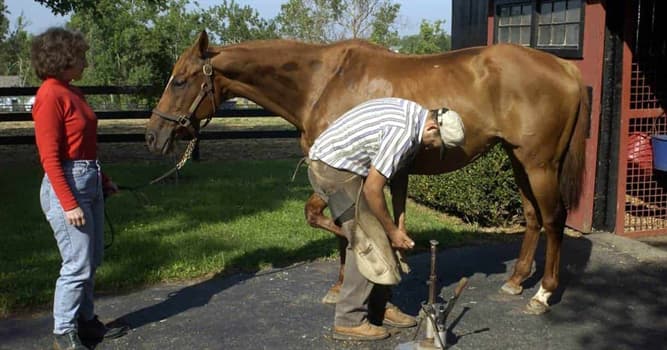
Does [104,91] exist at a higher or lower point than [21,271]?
higher

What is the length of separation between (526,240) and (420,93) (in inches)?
59.3

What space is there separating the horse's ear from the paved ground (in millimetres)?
1799

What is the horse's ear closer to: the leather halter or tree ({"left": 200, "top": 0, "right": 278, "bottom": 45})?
the leather halter

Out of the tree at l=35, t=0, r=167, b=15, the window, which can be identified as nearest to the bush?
the window

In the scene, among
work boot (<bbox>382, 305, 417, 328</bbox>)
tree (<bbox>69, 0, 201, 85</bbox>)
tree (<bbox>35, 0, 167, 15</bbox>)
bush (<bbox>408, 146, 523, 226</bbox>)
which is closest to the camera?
work boot (<bbox>382, 305, 417, 328</bbox>)

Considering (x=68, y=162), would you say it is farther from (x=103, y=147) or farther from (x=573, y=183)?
(x=103, y=147)

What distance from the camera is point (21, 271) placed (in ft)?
17.7

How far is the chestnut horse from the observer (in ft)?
15.2

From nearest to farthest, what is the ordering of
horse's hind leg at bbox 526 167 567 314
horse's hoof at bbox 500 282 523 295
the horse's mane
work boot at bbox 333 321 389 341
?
work boot at bbox 333 321 389 341 < horse's hind leg at bbox 526 167 567 314 < the horse's mane < horse's hoof at bbox 500 282 523 295

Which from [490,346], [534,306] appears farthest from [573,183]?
[490,346]

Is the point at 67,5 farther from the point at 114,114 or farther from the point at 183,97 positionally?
the point at 183,97

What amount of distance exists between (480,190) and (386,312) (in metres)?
3.02

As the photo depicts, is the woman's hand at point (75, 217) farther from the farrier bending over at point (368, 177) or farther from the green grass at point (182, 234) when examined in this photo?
the green grass at point (182, 234)

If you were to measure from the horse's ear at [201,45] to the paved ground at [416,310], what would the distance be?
180 cm
